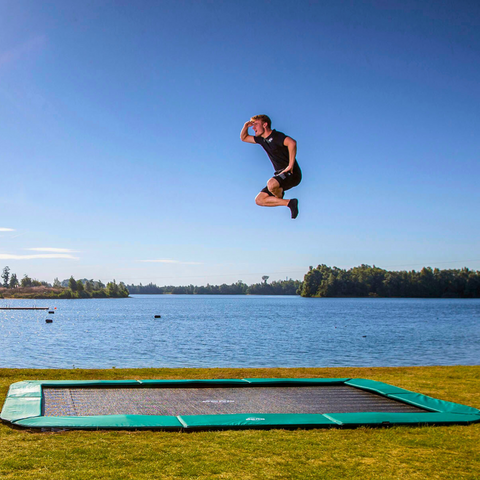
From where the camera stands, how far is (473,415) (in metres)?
7.18

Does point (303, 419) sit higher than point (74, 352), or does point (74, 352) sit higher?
point (303, 419)

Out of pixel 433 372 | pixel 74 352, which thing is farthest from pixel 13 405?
pixel 74 352

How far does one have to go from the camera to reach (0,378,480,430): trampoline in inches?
252

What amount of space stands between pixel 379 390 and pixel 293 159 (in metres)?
6.41

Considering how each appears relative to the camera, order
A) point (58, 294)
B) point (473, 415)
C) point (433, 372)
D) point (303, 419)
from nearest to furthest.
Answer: point (303, 419) → point (473, 415) → point (433, 372) → point (58, 294)

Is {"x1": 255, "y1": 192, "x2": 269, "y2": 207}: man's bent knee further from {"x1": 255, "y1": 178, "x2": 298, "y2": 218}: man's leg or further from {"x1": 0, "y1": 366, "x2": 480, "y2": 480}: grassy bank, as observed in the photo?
{"x1": 0, "y1": 366, "x2": 480, "y2": 480}: grassy bank

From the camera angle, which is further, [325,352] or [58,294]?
[58,294]

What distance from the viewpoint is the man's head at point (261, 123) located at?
3877mm

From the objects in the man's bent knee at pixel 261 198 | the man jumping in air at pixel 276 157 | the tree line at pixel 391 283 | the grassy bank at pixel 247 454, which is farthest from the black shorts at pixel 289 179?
the tree line at pixel 391 283

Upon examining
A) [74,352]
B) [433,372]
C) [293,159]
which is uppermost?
[293,159]

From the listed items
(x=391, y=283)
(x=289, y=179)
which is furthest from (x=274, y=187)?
(x=391, y=283)

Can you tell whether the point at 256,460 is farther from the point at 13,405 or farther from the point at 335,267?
the point at 335,267

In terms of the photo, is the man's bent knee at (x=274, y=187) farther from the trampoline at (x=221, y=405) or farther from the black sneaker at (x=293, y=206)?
the trampoline at (x=221, y=405)

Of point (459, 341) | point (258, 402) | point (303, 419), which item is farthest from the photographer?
point (459, 341)
